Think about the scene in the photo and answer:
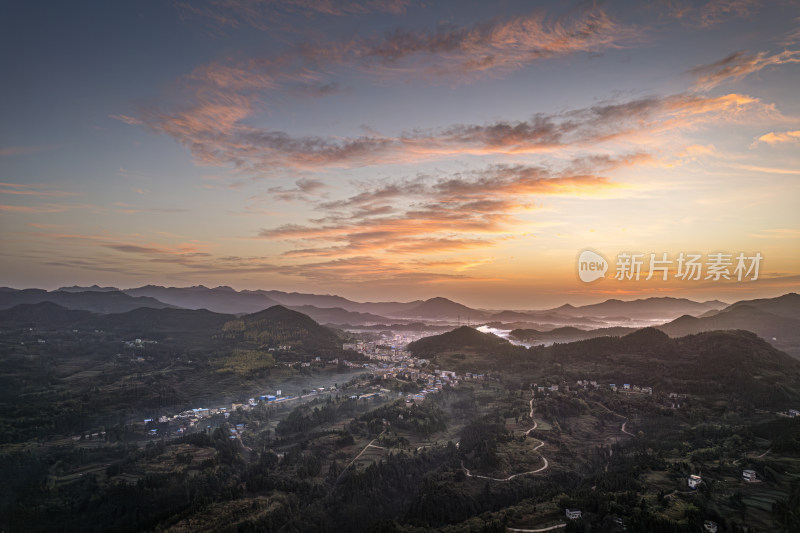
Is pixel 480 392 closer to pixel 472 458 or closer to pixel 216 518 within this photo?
pixel 472 458

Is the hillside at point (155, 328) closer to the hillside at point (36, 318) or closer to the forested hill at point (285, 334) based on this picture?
the forested hill at point (285, 334)

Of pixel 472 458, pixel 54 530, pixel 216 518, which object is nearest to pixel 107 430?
pixel 54 530

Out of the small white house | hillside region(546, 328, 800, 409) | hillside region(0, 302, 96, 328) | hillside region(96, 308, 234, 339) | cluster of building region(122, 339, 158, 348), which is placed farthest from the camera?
hillside region(0, 302, 96, 328)

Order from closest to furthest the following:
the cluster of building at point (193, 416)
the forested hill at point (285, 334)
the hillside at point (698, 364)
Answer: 1. the cluster of building at point (193, 416)
2. the hillside at point (698, 364)
3. the forested hill at point (285, 334)

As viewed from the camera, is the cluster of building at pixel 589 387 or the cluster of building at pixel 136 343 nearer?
the cluster of building at pixel 589 387

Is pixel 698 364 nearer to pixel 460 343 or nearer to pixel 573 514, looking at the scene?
pixel 573 514

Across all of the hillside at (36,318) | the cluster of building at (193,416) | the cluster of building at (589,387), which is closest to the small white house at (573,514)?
the cluster of building at (589,387)

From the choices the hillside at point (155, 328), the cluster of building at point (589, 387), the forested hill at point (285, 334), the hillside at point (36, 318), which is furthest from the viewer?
the hillside at point (36, 318)

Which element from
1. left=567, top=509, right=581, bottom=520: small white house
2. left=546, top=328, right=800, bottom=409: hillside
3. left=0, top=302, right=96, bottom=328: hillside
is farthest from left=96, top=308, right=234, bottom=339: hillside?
left=567, top=509, right=581, bottom=520: small white house

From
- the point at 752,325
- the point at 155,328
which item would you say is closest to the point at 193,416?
the point at 155,328

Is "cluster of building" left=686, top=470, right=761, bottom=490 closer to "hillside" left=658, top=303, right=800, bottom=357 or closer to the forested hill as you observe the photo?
"hillside" left=658, top=303, right=800, bottom=357
